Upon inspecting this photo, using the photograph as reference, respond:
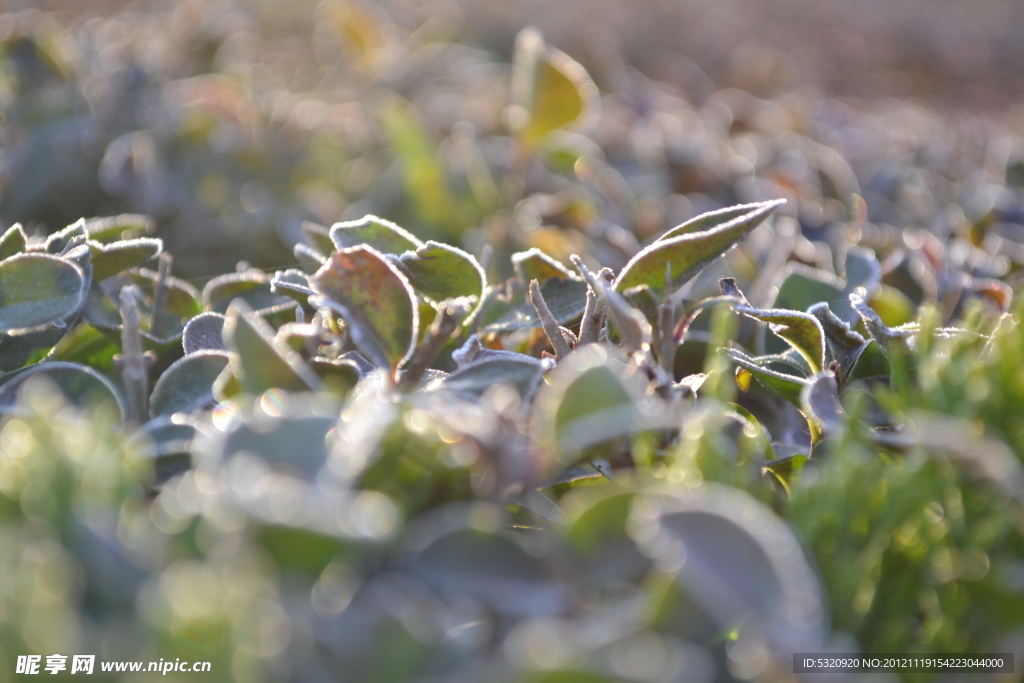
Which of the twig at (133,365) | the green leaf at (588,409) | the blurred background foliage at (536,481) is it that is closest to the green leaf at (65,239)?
the blurred background foliage at (536,481)

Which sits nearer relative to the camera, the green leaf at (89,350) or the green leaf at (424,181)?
the green leaf at (89,350)

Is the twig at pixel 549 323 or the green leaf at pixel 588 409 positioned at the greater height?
the green leaf at pixel 588 409

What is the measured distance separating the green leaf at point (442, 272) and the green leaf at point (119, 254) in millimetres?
271

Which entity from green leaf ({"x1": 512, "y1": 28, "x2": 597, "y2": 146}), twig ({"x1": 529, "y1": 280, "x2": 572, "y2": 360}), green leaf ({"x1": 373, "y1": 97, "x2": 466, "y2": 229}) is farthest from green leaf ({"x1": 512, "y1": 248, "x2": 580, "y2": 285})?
green leaf ({"x1": 373, "y1": 97, "x2": 466, "y2": 229})

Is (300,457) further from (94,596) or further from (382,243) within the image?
(382,243)

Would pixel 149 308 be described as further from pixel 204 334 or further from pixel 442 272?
pixel 442 272

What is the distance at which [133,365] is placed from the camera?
828mm

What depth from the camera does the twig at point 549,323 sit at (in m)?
0.80

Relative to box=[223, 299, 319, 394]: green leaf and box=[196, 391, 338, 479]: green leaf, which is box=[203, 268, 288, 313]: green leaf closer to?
box=[223, 299, 319, 394]: green leaf

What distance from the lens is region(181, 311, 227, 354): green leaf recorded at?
0.87 metres

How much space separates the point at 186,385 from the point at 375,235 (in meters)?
0.26

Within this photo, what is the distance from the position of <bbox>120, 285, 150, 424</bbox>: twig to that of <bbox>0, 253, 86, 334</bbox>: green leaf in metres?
0.05

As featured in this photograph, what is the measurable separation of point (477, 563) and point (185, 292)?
2.11 feet

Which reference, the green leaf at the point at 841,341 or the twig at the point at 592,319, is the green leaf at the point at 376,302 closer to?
the twig at the point at 592,319
